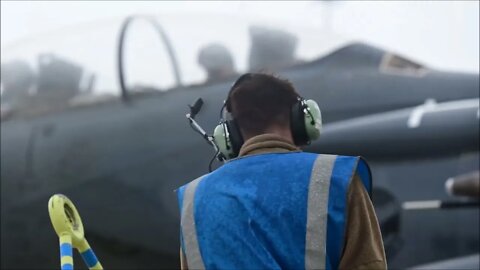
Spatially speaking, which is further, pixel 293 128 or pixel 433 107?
pixel 433 107

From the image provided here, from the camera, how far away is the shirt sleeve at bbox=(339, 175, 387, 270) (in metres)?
1.77

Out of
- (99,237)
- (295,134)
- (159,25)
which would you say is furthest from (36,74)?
(295,134)

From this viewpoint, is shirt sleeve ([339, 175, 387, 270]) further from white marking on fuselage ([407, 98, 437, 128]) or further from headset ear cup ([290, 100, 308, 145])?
white marking on fuselage ([407, 98, 437, 128])

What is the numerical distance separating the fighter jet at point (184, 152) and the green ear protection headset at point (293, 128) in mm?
2192

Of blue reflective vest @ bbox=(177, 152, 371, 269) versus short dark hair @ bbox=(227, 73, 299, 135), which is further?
short dark hair @ bbox=(227, 73, 299, 135)

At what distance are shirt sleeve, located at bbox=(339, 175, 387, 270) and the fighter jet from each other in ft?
8.29

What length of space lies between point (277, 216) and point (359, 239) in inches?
8.4

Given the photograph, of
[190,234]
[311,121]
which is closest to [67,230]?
[190,234]

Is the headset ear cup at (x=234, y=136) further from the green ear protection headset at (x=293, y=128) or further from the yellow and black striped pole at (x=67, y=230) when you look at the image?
the yellow and black striped pole at (x=67, y=230)

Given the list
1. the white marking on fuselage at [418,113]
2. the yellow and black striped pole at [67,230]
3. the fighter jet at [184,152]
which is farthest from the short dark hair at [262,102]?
the white marking on fuselage at [418,113]

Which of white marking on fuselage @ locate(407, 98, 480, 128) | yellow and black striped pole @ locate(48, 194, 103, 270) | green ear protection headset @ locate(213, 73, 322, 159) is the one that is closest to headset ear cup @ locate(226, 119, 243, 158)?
green ear protection headset @ locate(213, 73, 322, 159)

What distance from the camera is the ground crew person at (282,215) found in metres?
1.75

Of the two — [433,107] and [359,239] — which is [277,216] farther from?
[433,107]

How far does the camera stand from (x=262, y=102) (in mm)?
2002
